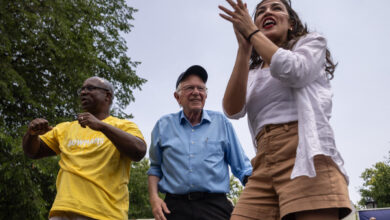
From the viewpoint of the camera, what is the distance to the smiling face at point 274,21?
245 centimetres

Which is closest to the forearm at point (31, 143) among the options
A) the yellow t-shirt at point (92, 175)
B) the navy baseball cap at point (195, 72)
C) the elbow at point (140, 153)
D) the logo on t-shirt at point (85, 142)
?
the yellow t-shirt at point (92, 175)

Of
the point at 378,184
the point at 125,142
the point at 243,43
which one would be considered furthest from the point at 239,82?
the point at 378,184

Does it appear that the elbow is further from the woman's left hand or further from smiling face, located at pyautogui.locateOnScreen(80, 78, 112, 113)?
the woman's left hand

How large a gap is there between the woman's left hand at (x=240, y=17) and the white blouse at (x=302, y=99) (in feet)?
0.78

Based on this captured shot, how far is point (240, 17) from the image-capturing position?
2.24m

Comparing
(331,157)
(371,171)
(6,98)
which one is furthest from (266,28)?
(371,171)

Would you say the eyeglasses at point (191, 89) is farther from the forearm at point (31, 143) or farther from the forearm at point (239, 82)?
the forearm at point (239, 82)

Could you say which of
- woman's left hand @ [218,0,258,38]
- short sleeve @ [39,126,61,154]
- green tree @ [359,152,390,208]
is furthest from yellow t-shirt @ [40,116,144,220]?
green tree @ [359,152,390,208]

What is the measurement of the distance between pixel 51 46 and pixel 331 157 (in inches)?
398

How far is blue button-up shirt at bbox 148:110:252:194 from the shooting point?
11.8ft

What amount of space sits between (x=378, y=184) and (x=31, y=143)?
119ft

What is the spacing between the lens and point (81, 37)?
12188mm

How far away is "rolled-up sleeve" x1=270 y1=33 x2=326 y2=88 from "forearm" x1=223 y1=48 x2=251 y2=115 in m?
0.27

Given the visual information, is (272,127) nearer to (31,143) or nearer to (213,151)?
(213,151)
